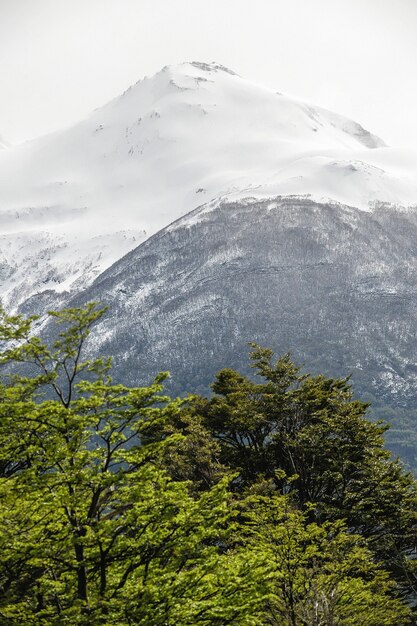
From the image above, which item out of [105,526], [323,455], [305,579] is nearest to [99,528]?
[105,526]

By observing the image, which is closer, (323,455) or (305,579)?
(305,579)

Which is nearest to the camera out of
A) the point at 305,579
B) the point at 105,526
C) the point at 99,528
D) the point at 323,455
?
the point at 105,526

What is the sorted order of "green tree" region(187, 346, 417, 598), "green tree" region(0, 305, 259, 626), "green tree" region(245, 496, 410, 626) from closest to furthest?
"green tree" region(0, 305, 259, 626), "green tree" region(245, 496, 410, 626), "green tree" region(187, 346, 417, 598)

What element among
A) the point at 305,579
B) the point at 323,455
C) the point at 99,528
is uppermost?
the point at 323,455

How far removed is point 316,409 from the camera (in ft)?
131

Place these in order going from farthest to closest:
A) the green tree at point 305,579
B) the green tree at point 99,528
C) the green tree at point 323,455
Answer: the green tree at point 323,455
the green tree at point 305,579
the green tree at point 99,528

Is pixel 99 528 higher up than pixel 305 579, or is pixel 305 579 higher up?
pixel 99 528

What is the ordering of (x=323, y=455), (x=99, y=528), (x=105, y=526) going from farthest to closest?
1. (x=323, y=455)
2. (x=99, y=528)
3. (x=105, y=526)

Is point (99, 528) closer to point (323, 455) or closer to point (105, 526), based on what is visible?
point (105, 526)

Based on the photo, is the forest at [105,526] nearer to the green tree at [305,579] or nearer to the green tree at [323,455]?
the green tree at [305,579]

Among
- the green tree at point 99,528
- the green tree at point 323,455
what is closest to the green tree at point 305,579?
the green tree at point 99,528

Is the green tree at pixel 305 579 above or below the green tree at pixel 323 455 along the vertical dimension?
below

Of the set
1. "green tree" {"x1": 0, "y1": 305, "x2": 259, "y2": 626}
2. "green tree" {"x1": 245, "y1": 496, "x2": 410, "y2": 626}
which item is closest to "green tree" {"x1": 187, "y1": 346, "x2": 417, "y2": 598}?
"green tree" {"x1": 245, "y1": 496, "x2": 410, "y2": 626}

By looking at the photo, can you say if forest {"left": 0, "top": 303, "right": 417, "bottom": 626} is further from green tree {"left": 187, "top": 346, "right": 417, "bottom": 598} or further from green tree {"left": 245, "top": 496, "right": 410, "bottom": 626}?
green tree {"left": 187, "top": 346, "right": 417, "bottom": 598}
